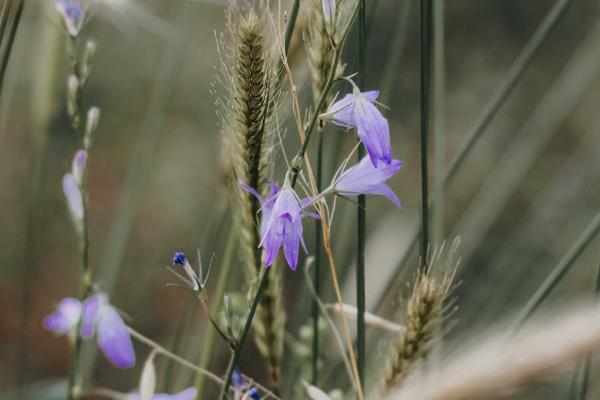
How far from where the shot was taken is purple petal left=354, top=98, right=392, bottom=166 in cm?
54

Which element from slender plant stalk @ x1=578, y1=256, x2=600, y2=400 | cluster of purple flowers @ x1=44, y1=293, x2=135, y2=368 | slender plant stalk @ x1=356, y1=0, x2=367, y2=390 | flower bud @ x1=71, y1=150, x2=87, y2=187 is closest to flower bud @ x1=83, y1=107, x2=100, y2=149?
flower bud @ x1=71, y1=150, x2=87, y2=187

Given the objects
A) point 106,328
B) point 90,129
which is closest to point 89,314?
point 106,328

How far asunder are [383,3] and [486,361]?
8.88 feet

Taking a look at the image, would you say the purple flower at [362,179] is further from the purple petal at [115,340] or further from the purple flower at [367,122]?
the purple petal at [115,340]

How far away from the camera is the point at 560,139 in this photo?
3.21 m

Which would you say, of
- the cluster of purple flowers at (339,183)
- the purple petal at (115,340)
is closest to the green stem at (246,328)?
the cluster of purple flowers at (339,183)

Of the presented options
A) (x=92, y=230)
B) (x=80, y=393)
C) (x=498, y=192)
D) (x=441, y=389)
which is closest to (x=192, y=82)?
(x=92, y=230)

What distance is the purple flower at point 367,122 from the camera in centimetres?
54

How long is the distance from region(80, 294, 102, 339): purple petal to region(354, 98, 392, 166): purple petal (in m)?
0.31

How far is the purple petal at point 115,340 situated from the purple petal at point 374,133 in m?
0.27

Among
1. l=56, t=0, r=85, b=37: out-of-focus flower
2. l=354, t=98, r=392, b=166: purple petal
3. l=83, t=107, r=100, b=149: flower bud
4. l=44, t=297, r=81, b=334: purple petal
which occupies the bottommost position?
l=44, t=297, r=81, b=334: purple petal

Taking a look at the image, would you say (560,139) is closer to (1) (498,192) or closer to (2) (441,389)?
(1) (498,192)

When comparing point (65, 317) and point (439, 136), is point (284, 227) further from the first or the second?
point (439, 136)

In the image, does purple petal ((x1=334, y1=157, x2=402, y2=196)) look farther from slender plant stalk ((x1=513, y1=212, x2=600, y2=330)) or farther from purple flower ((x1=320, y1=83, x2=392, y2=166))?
slender plant stalk ((x1=513, y1=212, x2=600, y2=330))
